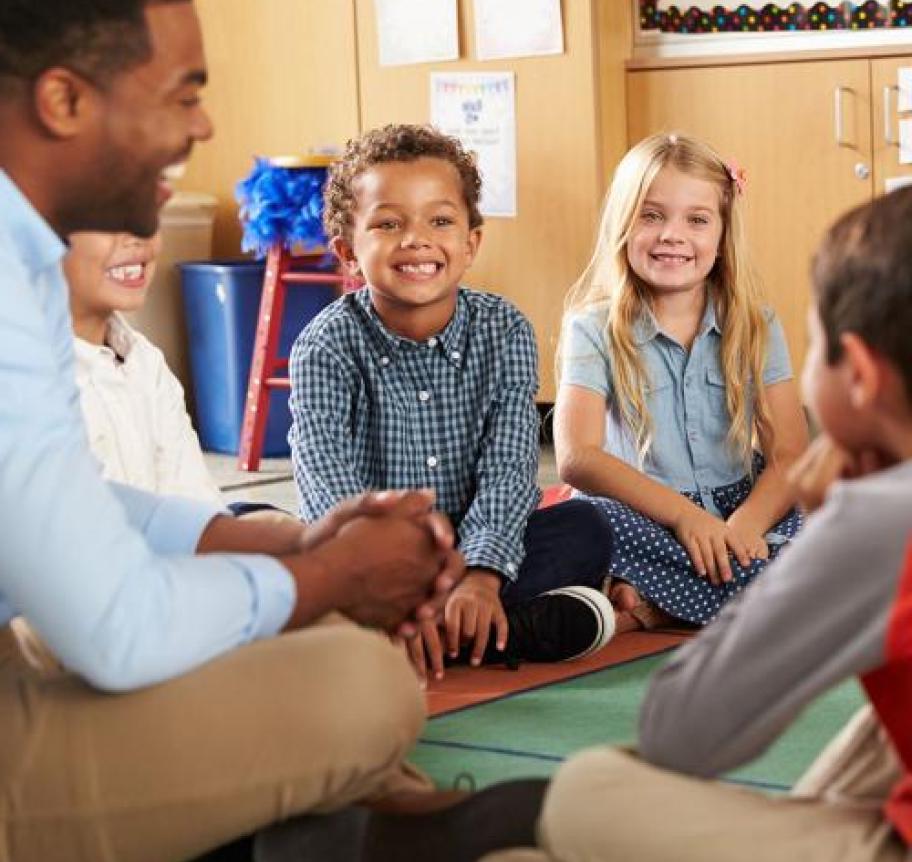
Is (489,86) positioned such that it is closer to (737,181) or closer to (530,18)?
(530,18)

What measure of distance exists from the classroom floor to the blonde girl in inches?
14.9

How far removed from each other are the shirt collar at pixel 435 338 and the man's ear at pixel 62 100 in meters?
1.13

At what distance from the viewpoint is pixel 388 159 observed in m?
2.51

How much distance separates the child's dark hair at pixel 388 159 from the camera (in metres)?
2.51

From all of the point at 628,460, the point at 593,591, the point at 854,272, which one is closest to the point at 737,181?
the point at 628,460

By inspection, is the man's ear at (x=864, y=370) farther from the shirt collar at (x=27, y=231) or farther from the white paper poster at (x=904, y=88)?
the white paper poster at (x=904, y=88)

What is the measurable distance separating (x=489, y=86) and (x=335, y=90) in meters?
0.47

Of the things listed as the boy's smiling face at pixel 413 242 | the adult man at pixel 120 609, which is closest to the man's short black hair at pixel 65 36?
the adult man at pixel 120 609

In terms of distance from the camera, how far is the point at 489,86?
417cm

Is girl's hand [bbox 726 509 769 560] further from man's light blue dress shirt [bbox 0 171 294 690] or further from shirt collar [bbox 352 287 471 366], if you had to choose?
man's light blue dress shirt [bbox 0 171 294 690]

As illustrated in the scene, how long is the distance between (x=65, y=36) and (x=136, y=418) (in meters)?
0.84

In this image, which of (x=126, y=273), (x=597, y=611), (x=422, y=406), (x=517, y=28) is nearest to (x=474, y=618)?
(x=597, y=611)

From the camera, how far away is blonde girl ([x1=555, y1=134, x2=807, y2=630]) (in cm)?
261

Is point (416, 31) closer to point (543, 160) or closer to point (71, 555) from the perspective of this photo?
point (543, 160)
